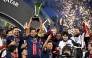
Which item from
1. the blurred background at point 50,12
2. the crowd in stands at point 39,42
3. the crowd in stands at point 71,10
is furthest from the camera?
the crowd in stands at point 71,10

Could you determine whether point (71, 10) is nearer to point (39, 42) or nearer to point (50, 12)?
point (50, 12)

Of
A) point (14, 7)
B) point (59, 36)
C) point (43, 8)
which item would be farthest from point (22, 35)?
point (43, 8)

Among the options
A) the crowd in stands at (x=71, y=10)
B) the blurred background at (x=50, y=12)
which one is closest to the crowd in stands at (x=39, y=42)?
the blurred background at (x=50, y=12)

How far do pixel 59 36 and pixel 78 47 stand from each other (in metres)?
0.58

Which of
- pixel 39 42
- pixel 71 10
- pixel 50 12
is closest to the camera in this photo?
pixel 39 42

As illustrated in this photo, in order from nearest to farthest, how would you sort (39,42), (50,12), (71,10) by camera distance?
(39,42)
(50,12)
(71,10)

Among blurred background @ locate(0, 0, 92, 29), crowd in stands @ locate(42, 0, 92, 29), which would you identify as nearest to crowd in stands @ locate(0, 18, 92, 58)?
blurred background @ locate(0, 0, 92, 29)

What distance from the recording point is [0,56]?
213 inches

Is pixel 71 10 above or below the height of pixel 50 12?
above

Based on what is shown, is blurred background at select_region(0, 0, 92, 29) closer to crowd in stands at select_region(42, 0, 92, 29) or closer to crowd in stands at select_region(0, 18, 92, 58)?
crowd in stands at select_region(42, 0, 92, 29)

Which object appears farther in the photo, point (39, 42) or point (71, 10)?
point (71, 10)

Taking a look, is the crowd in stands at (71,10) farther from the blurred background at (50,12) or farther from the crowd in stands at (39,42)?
the crowd in stands at (39,42)

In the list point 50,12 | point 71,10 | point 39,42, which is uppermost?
point 71,10

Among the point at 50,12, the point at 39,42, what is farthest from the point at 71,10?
the point at 39,42
